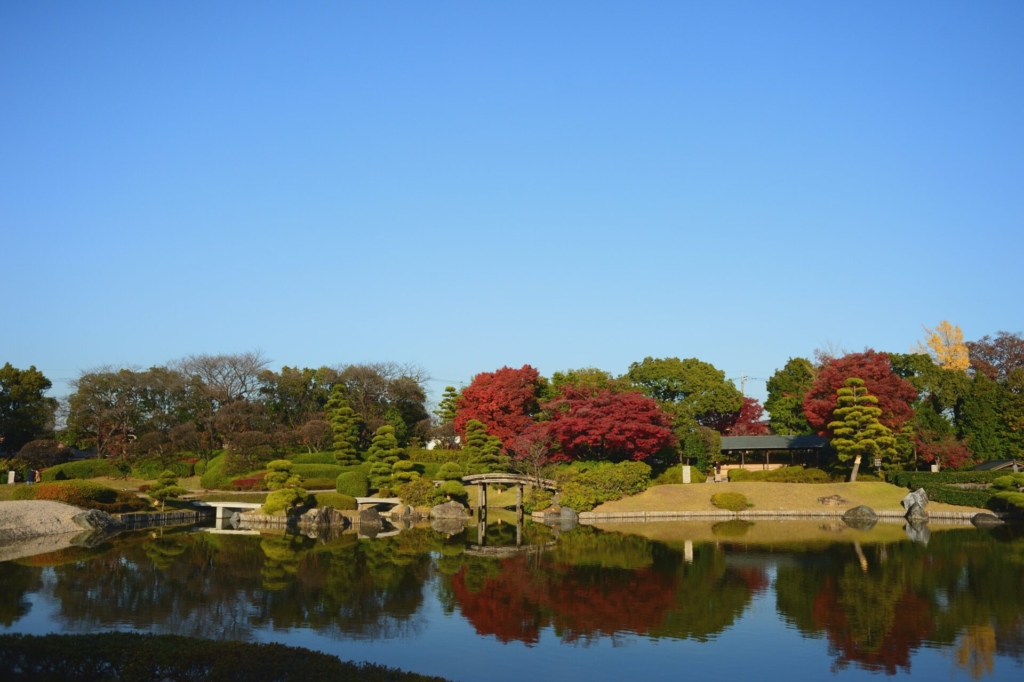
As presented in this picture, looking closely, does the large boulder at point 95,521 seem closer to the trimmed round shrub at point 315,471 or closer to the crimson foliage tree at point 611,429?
the trimmed round shrub at point 315,471

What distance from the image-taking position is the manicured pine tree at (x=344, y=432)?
47.6 metres

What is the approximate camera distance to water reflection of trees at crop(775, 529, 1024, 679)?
46.5 feet

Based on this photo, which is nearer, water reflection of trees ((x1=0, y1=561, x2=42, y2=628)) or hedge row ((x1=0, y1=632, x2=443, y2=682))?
hedge row ((x1=0, y1=632, x2=443, y2=682))

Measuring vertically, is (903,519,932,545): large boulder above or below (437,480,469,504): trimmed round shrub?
below

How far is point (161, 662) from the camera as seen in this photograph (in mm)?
10305

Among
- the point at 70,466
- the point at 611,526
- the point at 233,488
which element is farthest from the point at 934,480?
the point at 70,466

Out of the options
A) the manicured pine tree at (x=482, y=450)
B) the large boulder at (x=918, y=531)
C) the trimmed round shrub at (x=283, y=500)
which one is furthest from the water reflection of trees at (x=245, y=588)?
the large boulder at (x=918, y=531)

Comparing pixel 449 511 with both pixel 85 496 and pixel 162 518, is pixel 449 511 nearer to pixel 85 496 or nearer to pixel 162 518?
pixel 162 518

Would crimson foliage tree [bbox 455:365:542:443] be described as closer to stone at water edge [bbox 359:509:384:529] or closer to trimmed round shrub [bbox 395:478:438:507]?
trimmed round shrub [bbox 395:478:438:507]

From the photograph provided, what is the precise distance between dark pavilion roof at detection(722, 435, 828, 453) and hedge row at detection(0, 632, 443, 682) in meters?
44.1

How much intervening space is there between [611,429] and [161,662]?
3289cm

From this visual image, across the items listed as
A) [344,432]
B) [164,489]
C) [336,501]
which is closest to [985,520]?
[336,501]

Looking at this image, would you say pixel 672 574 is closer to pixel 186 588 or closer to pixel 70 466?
pixel 186 588

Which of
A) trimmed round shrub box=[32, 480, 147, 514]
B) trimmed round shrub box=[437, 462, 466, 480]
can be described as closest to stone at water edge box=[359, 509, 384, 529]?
trimmed round shrub box=[437, 462, 466, 480]
